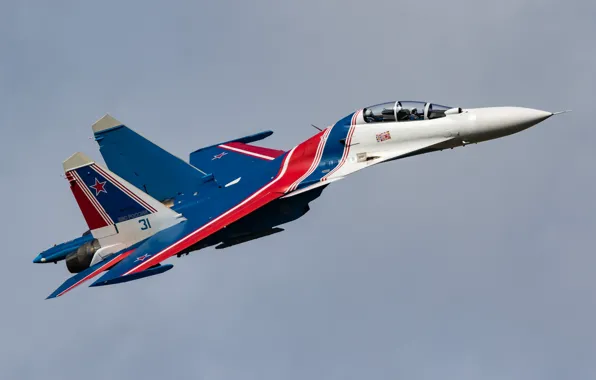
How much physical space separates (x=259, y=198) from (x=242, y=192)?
2.57ft

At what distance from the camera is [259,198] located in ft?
86.4

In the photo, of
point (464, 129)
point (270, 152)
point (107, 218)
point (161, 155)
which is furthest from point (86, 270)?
point (464, 129)

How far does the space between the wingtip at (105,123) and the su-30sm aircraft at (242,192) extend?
74.4 inches

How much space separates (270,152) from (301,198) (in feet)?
14.5

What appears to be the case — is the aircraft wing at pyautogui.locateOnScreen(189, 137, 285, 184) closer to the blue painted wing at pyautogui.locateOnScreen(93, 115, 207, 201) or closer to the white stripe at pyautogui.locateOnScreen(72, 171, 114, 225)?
the blue painted wing at pyautogui.locateOnScreen(93, 115, 207, 201)

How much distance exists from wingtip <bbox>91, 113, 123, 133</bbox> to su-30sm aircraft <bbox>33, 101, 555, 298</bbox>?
189 centimetres

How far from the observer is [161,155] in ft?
93.5

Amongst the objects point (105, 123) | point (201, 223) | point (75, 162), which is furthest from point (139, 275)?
point (105, 123)

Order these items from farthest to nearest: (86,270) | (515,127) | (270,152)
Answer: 1. (270,152)
2. (86,270)
3. (515,127)

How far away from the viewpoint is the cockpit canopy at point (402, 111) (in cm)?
2584

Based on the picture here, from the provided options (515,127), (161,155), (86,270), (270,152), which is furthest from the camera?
(270,152)

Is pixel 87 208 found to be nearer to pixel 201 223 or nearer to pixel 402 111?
pixel 201 223

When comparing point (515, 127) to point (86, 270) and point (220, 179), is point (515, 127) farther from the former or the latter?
point (86, 270)

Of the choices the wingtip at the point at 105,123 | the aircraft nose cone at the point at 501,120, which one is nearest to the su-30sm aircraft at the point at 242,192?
the aircraft nose cone at the point at 501,120
